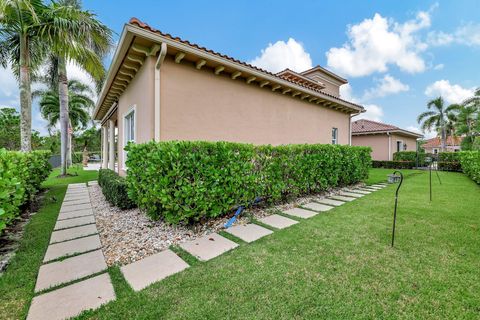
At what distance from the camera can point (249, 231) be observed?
3.71m

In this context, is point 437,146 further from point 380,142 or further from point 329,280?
point 329,280

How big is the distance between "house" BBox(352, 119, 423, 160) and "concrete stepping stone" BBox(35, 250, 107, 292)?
2106 cm

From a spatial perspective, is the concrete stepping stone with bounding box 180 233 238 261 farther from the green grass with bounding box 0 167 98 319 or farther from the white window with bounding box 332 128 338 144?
the white window with bounding box 332 128 338 144

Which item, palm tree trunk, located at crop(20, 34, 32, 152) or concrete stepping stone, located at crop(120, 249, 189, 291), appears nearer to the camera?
concrete stepping stone, located at crop(120, 249, 189, 291)

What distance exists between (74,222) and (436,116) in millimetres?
34310

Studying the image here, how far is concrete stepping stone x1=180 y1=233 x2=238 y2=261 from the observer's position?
9.54 feet

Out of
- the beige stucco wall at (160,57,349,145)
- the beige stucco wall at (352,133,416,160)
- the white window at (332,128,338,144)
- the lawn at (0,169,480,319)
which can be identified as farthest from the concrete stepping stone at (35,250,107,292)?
the beige stucco wall at (352,133,416,160)

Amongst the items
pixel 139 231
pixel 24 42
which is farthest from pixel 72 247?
pixel 24 42

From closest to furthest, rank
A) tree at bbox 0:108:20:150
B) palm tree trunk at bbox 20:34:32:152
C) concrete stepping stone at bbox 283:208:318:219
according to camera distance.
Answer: concrete stepping stone at bbox 283:208:318:219
palm tree trunk at bbox 20:34:32:152
tree at bbox 0:108:20:150

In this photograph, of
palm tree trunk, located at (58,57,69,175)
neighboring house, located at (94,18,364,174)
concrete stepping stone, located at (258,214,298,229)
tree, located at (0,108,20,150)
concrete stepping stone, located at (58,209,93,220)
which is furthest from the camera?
tree, located at (0,108,20,150)

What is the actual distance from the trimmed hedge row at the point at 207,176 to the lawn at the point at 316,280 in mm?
1126

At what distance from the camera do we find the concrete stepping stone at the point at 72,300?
1861 mm

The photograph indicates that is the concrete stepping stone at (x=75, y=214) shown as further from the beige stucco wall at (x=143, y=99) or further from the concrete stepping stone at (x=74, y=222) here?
the beige stucco wall at (x=143, y=99)

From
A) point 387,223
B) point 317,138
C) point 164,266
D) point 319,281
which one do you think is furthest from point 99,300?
point 317,138
